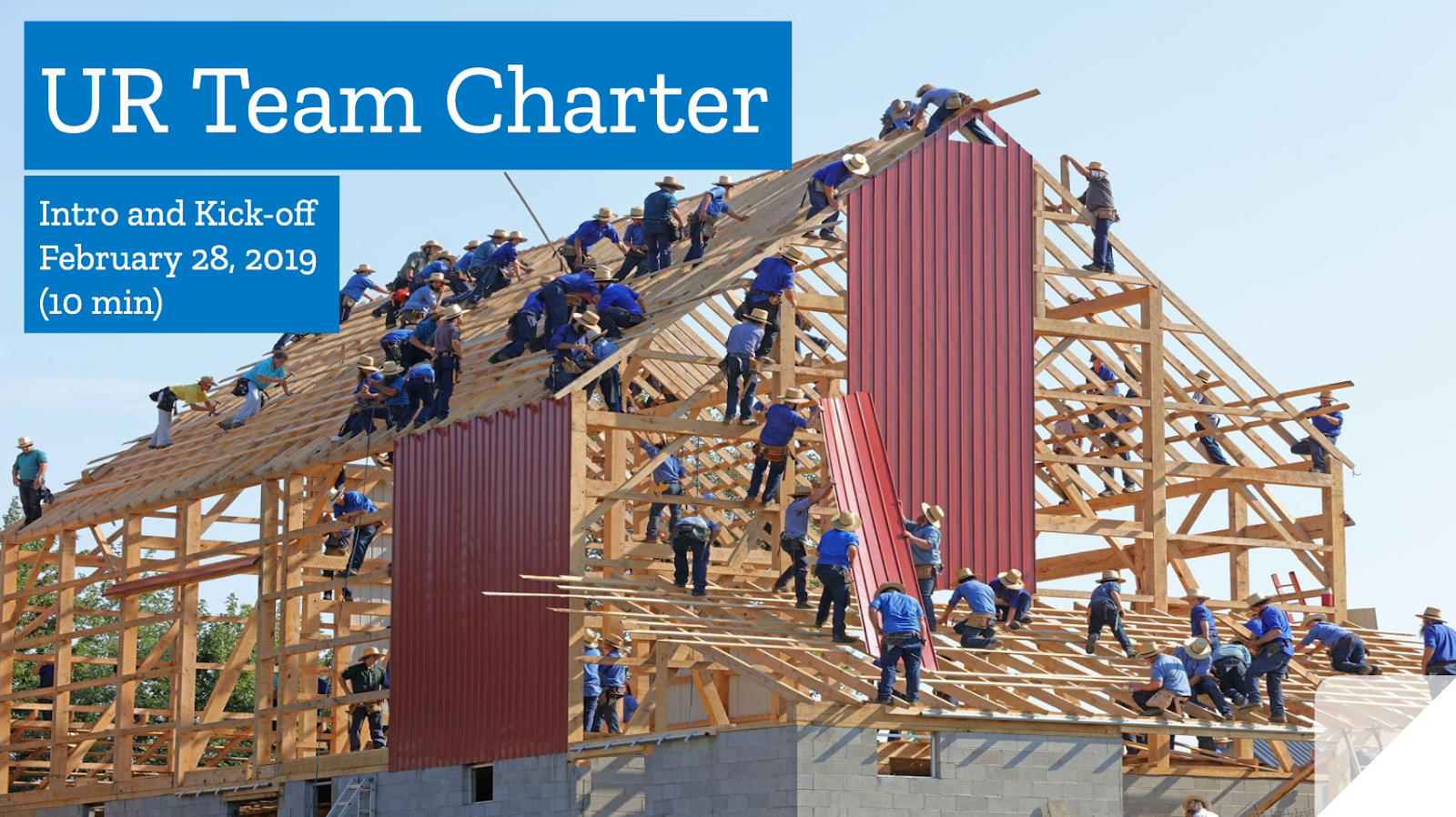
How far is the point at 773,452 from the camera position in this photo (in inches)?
922

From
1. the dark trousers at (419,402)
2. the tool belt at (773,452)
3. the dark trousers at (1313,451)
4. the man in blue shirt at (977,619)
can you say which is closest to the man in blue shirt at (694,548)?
the tool belt at (773,452)

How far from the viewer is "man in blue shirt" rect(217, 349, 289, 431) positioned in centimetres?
3200

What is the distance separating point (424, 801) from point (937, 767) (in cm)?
718

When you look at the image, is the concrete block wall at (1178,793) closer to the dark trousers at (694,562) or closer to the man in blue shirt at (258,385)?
the dark trousers at (694,562)

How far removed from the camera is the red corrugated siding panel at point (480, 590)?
23.1 m

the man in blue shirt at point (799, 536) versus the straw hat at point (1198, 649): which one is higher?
the man in blue shirt at point (799, 536)

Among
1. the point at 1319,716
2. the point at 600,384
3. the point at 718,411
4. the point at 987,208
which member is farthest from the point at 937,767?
the point at 718,411

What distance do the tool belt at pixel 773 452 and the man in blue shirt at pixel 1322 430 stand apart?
8494 mm

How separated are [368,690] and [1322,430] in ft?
43.2

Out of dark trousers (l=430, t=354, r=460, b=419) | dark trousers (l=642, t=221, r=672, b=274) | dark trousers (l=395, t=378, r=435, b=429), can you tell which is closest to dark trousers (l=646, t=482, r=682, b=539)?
dark trousers (l=430, t=354, r=460, b=419)

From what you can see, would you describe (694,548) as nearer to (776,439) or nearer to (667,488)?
(776,439)

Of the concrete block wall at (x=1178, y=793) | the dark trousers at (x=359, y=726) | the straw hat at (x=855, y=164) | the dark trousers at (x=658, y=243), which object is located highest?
the straw hat at (x=855, y=164)

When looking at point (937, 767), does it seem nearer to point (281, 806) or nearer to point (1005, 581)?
point (1005, 581)

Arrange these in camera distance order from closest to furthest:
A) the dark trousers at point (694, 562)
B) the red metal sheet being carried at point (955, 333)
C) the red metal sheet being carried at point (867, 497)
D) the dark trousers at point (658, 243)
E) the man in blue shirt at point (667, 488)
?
the red metal sheet being carried at point (867, 497) → the dark trousers at point (694, 562) → the man in blue shirt at point (667, 488) → the red metal sheet being carried at point (955, 333) → the dark trousers at point (658, 243)
